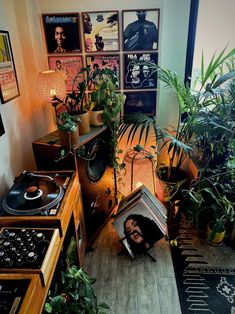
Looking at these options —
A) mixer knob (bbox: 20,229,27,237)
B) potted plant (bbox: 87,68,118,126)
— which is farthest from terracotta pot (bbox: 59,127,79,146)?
mixer knob (bbox: 20,229,27,237)

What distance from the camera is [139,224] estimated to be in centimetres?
175

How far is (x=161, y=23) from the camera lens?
1784 millimetres

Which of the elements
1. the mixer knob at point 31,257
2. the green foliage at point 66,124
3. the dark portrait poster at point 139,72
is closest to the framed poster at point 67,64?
the dark portrait poster at point 139,72

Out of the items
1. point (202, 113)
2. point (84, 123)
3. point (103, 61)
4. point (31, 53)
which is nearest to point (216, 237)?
point (202, 113)

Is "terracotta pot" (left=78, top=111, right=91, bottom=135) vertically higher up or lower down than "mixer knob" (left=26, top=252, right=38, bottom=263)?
higher up

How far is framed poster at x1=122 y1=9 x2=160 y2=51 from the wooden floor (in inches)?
63.0

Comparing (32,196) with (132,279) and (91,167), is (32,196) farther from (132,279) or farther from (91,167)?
(132,279)

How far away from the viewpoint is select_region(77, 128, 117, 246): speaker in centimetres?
157

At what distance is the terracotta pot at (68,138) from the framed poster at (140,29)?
3.11 ft

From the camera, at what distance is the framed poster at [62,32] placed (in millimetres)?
1762

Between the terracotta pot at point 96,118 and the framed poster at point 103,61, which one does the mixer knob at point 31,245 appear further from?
the framed poster at point 103,61

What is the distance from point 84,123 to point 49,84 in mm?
359

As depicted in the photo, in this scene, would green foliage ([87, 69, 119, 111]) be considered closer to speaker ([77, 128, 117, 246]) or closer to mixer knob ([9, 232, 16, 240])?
speaker ([77, 128, 117, 246])

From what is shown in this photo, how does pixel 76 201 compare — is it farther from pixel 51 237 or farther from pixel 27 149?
pixel 27 149
